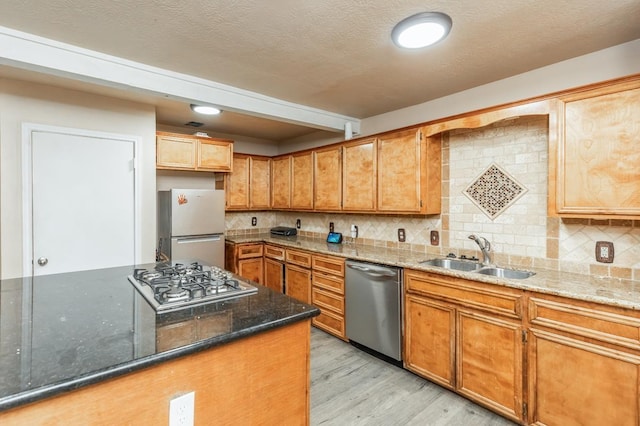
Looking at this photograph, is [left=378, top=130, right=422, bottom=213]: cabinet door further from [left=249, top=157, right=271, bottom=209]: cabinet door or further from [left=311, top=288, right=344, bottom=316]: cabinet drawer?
[left=249, top=157, right=271, bottom=209]: cabinet door

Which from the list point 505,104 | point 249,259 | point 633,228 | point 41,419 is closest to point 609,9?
point 505,104

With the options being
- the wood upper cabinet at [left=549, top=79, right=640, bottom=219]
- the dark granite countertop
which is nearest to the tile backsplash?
the wood upper cabinet at [left=549, top=79, right=640, bottom=219]

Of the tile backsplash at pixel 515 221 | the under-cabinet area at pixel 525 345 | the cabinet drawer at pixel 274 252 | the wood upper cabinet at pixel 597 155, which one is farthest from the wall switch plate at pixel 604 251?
the cabinet drawer at pixel 274 252

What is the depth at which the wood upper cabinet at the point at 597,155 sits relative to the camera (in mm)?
1863

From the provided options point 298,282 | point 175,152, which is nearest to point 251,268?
point 298,282

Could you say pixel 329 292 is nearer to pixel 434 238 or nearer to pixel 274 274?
pixel 274 274

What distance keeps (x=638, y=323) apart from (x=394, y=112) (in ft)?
8.81

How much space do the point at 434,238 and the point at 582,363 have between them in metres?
1.54

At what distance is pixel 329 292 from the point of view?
11.2 ft

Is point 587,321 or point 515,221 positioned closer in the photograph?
point 587,321

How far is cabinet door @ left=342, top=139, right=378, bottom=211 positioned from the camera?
341 cm

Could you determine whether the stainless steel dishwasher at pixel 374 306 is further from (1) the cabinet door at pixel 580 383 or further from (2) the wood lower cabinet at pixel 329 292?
(1) the cabinet door at pixel 580 383

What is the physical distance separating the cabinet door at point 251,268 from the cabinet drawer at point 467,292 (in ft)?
7.63

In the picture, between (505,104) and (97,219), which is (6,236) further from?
(505,104)
